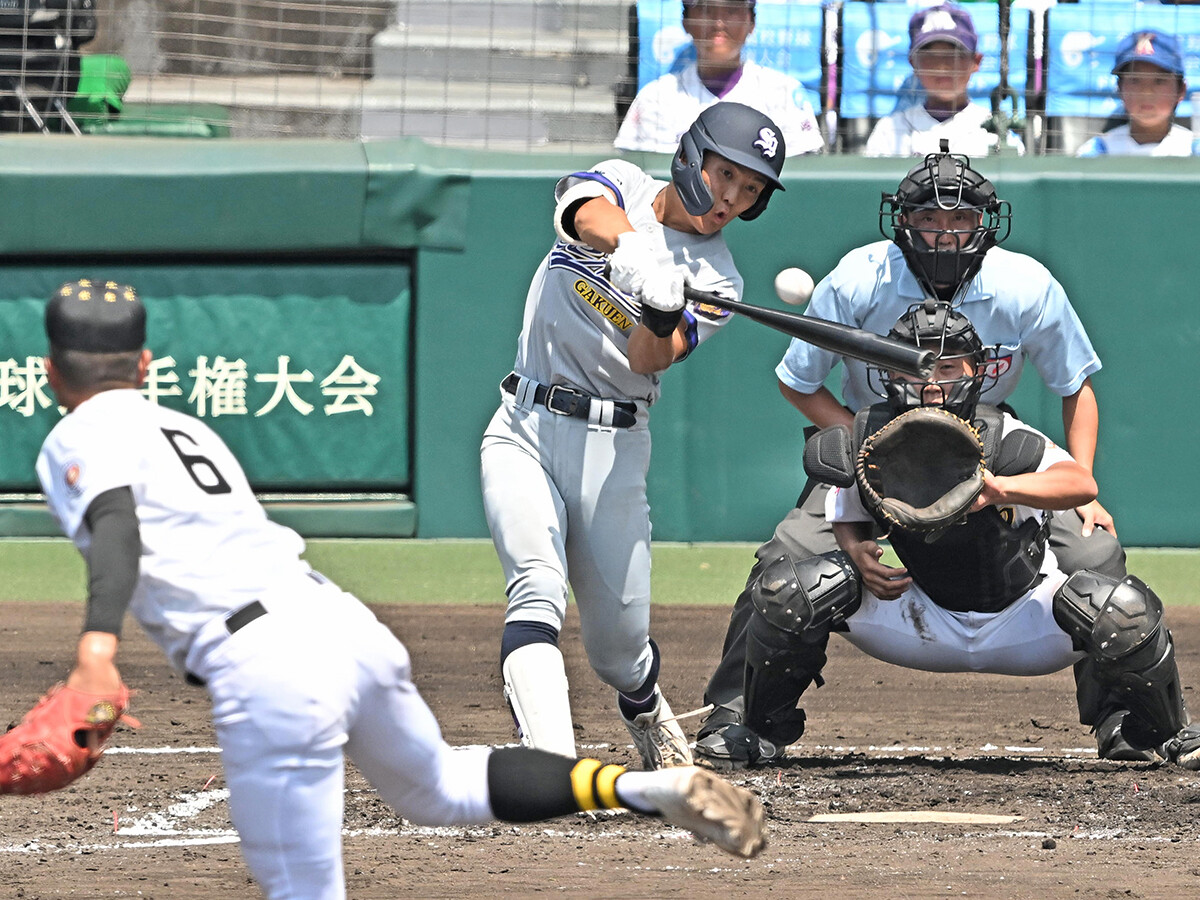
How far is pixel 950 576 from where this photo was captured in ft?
14.9

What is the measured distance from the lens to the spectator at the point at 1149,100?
8.31 metres

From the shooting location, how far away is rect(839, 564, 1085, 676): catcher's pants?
4.50m

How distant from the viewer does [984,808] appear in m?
4.17

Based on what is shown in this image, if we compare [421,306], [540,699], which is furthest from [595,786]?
[421,306]

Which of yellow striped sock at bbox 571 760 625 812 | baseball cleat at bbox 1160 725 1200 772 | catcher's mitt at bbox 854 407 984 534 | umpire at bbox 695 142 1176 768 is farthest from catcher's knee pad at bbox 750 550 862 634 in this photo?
yellow striped sock at bbox 571 760 625 812

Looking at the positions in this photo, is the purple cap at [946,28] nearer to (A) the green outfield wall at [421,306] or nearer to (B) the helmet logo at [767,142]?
(A) the green outfield wall at [421,306]

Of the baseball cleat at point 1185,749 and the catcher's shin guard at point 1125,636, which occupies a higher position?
the catcher's shin guard at point 1125,636

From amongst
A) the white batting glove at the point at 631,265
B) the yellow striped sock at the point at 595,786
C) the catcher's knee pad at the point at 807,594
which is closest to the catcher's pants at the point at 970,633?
the catcher's knee pad at the point at 807,594

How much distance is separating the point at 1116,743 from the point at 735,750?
3.47ft

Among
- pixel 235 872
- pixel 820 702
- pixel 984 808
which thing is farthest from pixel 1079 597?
pixel 235 872

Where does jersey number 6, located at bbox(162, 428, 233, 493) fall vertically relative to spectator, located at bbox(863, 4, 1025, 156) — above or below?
below

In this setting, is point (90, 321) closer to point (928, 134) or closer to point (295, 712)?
point (295, 712)

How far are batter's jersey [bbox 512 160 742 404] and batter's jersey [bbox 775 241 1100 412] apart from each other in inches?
31.6

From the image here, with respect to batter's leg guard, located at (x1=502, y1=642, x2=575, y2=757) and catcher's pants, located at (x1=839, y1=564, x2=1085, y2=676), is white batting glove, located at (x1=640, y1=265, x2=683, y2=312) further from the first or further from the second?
catcher's pants, located at (x1=839, y1=564, x2=1085, y2=676)
